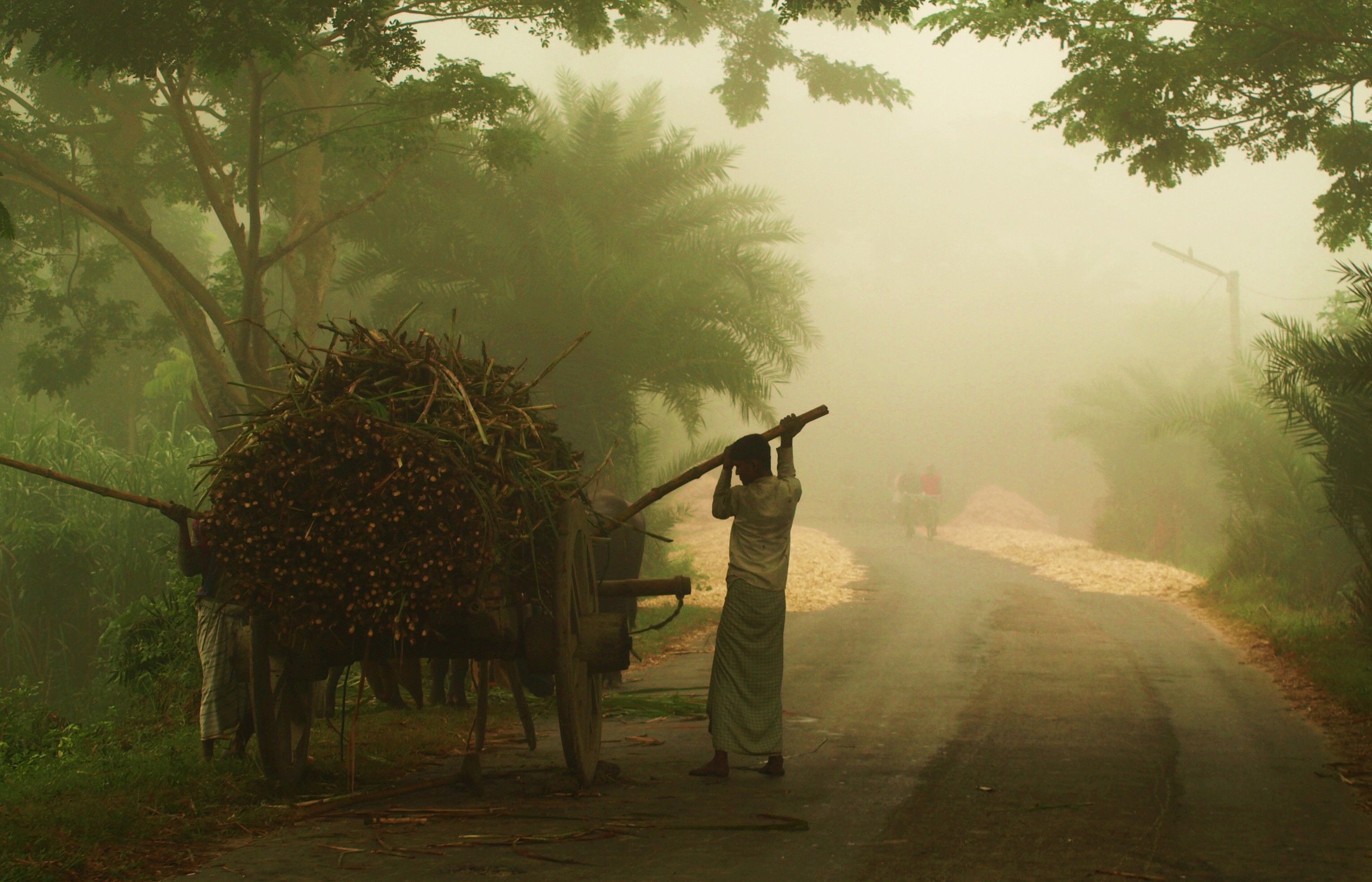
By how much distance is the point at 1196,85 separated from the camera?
11281 mm

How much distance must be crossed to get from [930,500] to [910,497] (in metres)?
0.68

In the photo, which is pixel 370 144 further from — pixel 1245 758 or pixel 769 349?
pixel 1245 758

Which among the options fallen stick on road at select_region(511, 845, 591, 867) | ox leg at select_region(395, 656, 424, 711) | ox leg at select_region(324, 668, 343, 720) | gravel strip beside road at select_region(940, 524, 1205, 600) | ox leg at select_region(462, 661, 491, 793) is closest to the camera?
fallen stick on road at select_region(511, 845, 591, 867)

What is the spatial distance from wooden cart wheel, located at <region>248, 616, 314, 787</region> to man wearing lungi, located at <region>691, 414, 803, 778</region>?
203 centimetres

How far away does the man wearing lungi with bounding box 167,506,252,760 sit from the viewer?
6.23 m

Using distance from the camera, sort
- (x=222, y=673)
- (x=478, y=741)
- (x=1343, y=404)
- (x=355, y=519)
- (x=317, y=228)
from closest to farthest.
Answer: (x=355, y=519)
(x=478, y=741)
(x=222, y=673)
(x=1343, y=404)
(x=317, y=228)

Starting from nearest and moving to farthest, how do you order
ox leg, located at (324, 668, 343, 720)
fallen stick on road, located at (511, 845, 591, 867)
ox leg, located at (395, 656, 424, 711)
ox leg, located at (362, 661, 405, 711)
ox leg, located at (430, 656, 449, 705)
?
1. fallen stick on road, located at (511, 845, 591, 867)
2. ox leg, located at (362, 661, 405, 711)
3. ox leg, located at (395, 656, 424, 711)
4. ox leg, located at (324, 668, 343, 720)
5. ox leg, located at (430, 656, 449, 705)

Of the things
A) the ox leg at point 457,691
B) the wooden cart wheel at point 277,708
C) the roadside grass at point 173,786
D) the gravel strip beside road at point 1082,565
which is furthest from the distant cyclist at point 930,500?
the wooden cart wheel at point 277,708

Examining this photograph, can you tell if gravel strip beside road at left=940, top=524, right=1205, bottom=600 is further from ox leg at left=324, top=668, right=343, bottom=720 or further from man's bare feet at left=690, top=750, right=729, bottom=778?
ox leg at left=324, top=668, right=343, bottom=720

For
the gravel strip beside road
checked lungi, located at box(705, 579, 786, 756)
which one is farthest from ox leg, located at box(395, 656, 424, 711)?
the gravel strip beside road

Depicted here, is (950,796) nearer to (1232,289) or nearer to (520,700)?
(520,700)

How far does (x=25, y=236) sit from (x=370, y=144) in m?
6.10

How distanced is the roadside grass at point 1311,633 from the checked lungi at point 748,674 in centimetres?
449

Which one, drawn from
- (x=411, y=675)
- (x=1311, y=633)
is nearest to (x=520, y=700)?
(x=411, y=675)
